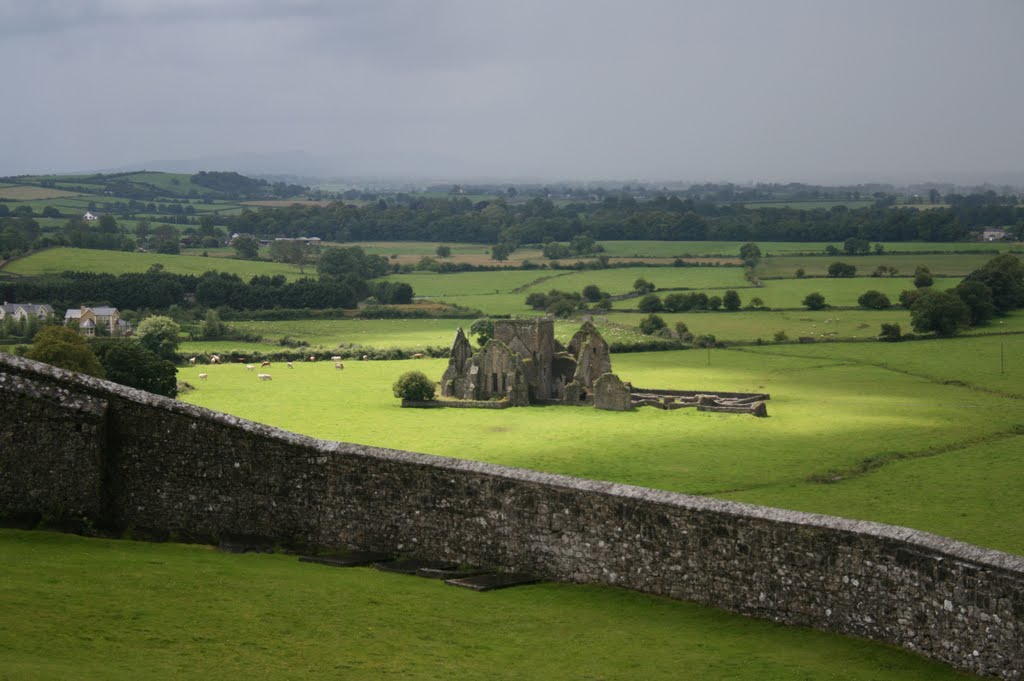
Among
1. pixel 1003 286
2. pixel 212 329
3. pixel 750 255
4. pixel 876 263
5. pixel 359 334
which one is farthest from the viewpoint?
pixel 750 255

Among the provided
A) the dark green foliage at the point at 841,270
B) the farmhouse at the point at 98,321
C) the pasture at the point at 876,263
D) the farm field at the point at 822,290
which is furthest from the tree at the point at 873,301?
the farmhouse at the point at 98,321

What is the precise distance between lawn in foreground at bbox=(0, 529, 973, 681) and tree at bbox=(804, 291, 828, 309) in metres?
82.1

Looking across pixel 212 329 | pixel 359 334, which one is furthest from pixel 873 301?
pixel 212 329

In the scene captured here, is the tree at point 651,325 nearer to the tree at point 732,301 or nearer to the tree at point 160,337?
the tree at point 732,301

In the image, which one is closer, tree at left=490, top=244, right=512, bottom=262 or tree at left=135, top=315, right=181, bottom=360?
tree at left=135, top=315, right=181, bottom=360

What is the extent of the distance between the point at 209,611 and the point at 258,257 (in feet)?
412

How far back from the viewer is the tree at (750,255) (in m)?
129

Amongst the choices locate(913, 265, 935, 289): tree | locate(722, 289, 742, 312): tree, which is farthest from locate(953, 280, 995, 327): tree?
locate(722, 289, 742, 312): tree

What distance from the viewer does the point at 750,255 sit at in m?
134

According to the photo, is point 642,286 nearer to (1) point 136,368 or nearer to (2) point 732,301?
(2) point 732,301

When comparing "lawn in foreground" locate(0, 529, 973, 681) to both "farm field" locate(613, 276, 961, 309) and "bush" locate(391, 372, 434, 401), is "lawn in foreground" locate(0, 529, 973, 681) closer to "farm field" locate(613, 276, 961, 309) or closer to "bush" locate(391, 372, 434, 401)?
"bush" locate(391, 372, 434, 401)

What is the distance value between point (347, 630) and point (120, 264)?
4015 inches

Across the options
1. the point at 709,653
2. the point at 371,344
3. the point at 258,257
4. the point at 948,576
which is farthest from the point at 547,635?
the point at 258,257

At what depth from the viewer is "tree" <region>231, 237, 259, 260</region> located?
13525cm
